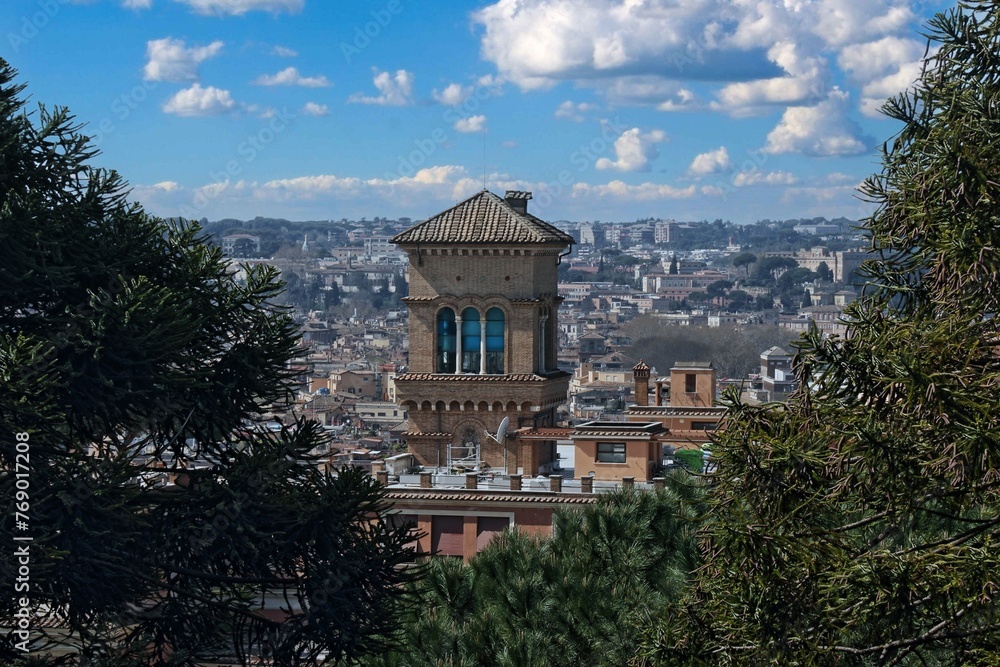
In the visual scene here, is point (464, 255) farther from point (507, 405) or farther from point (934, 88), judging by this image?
A: point (934, 88)

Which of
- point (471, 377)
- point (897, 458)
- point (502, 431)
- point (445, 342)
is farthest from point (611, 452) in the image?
point (897, 458)

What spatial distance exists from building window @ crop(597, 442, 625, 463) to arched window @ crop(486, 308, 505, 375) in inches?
111

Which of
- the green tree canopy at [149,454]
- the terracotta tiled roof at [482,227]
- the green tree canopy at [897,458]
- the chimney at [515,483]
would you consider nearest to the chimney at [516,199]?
the terracotta tiled roof at [482,227]

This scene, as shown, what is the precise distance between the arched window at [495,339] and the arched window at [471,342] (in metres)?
0.17

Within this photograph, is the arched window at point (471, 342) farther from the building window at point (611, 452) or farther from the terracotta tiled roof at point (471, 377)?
the building window at point (611, 452)

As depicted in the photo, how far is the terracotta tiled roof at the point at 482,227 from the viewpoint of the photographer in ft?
104

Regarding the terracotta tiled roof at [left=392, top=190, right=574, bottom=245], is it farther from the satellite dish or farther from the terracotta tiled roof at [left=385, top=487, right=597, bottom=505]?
the terracotta tiled roof at [left=385, top=487, right=597, bottom=505]

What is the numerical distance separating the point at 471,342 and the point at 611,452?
385cm

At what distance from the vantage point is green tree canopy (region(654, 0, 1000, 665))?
25.6 feet

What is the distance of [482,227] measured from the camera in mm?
31922

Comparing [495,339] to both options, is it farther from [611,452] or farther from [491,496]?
[491,496]

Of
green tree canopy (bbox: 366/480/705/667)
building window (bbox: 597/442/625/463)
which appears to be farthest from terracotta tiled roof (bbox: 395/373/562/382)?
green tree canopy (bbox: 366/480/705/667)

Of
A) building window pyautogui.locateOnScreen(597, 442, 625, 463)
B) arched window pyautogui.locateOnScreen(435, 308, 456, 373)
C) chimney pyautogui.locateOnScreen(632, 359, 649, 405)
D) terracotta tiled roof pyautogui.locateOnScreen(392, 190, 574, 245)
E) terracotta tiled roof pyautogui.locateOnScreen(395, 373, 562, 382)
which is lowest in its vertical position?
building window pyautogui.locateOnScreen(597, 442, 625, 463)

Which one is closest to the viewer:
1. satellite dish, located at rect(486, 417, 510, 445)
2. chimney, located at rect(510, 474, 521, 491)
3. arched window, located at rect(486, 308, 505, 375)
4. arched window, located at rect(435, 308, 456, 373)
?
chimney, located at rect(510, 474, 521, 491)
